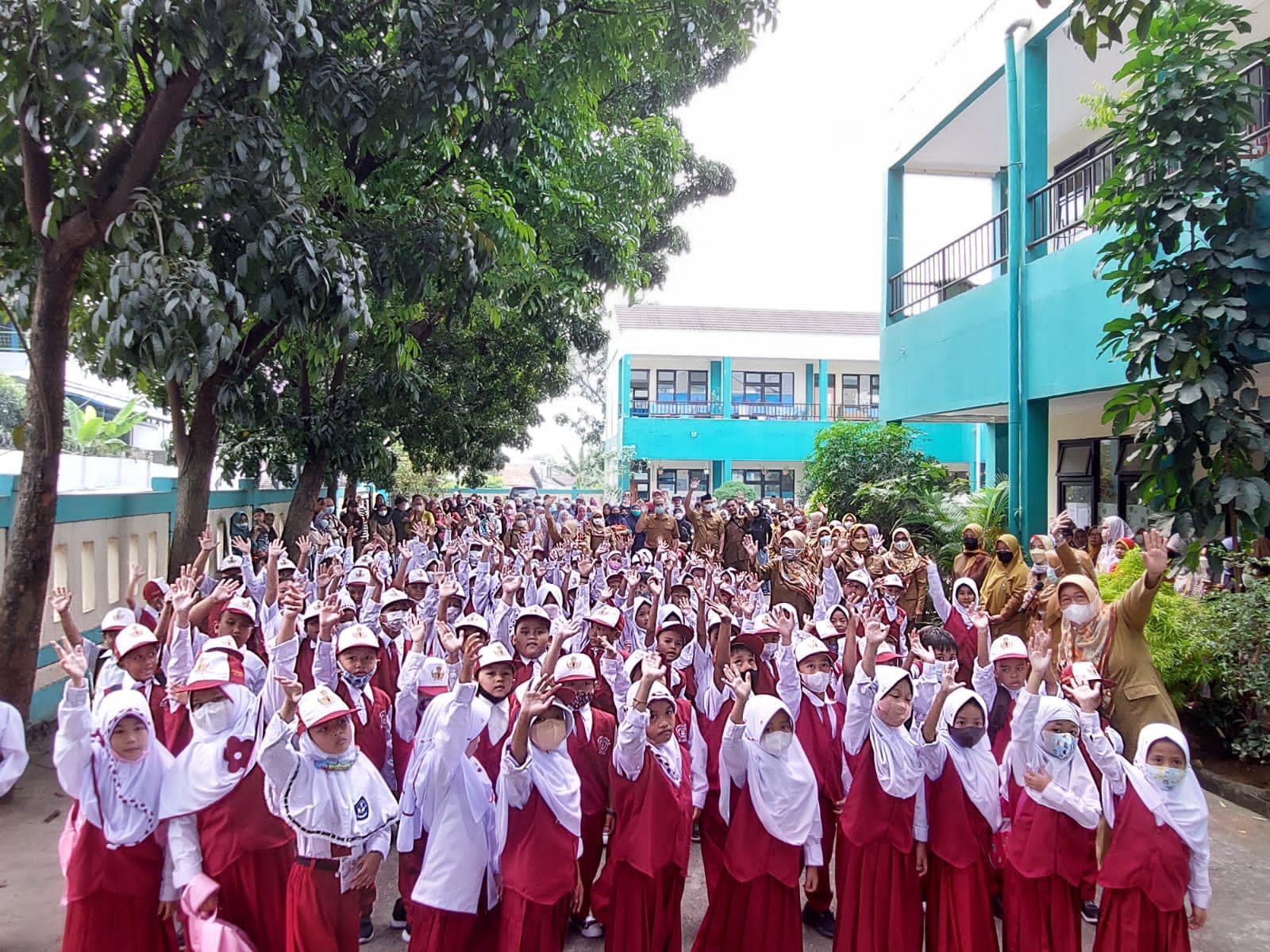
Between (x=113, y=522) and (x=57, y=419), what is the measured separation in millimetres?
3419

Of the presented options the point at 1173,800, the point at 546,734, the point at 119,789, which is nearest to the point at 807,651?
the point at 546,734

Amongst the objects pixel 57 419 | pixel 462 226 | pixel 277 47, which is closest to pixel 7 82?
pixel 277 47

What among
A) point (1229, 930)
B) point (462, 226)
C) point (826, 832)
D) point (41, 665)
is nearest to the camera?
point (1229, 930)

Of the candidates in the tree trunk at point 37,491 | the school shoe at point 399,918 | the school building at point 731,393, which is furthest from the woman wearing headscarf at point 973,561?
the school building at point 731,393

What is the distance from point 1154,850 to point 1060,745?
18.5 inches

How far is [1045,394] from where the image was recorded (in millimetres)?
9898

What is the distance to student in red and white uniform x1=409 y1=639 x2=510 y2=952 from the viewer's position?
141 inches

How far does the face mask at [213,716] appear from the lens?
3.64 meters

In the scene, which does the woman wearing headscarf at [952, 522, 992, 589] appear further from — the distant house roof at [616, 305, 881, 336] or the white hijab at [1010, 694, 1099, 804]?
the distant house roof at [616, 305, 881, 336]

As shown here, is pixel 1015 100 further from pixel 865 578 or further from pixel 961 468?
pixel 961 468

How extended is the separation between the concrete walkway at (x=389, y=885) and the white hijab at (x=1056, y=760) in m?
1.25

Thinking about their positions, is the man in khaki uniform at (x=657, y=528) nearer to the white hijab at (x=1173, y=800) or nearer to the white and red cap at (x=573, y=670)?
the white and red cap at (x=573, y=670)

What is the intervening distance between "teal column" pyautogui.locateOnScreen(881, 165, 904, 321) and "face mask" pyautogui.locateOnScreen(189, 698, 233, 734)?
11.8 m

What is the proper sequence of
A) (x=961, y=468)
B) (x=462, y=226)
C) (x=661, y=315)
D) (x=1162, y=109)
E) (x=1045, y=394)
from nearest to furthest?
(x=1162, y=109) < (x=462, y=226) < (x=1045, y=394) < (x=961, y=468) < (x=661, y=315)
